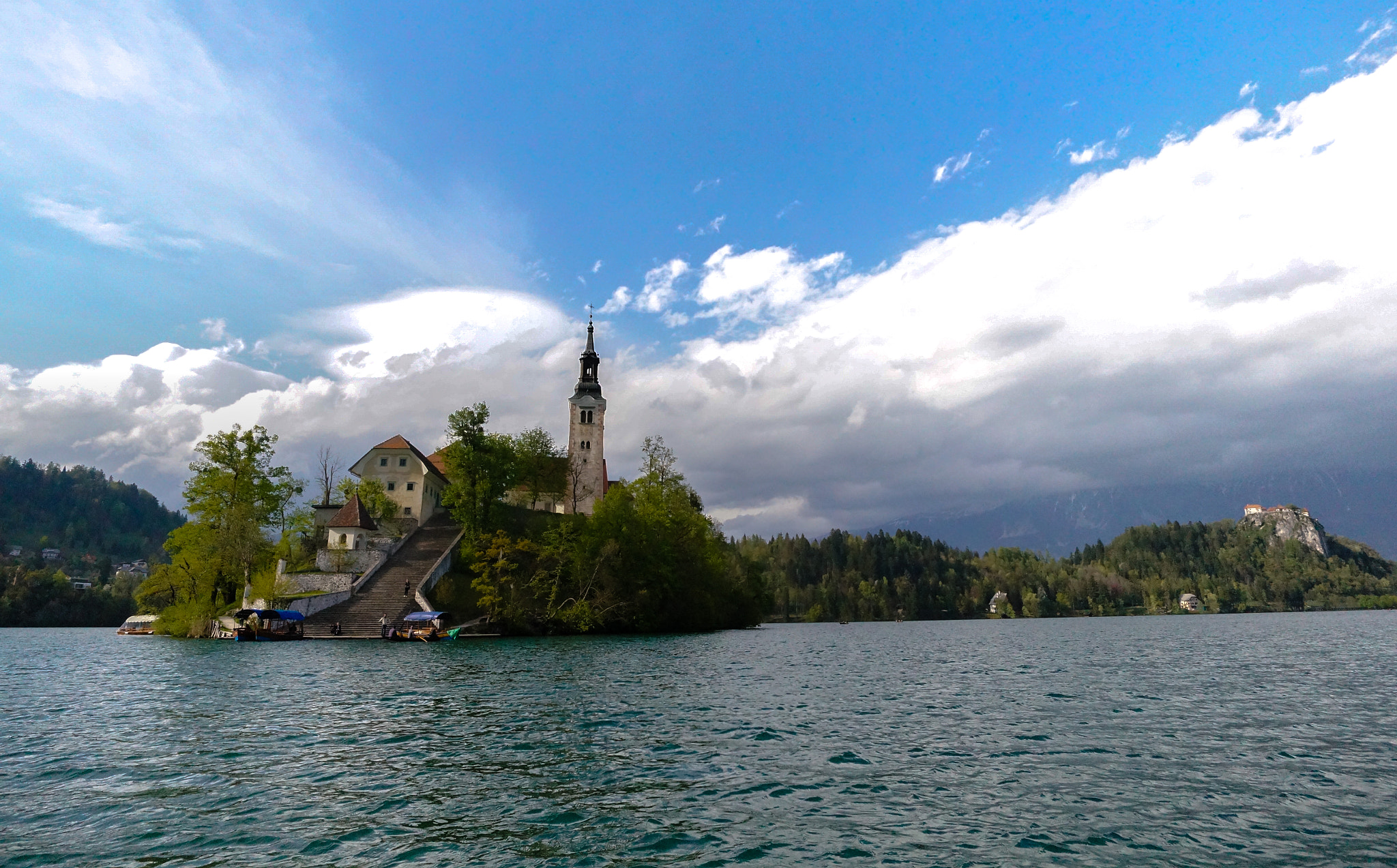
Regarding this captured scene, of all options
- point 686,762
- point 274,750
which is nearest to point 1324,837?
point 686,762

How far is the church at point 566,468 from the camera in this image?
96.7 metres

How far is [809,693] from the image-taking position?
32.0 metres

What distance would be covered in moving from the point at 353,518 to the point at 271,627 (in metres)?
19.0

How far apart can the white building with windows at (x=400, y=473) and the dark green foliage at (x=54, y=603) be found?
83.3 meters

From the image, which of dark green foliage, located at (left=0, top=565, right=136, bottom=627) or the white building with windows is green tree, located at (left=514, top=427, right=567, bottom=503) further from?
dark green foliage, located at (left=0, top=565, right=136, bottom=627)

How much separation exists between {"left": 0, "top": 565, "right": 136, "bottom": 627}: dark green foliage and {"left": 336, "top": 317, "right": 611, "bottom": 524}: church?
83.8 meters

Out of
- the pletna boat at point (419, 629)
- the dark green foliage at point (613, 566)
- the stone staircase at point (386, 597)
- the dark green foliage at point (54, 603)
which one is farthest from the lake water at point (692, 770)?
the dark green foliage at point (54, 603)

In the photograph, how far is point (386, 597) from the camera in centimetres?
7100

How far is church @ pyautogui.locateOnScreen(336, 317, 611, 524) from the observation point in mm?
96688

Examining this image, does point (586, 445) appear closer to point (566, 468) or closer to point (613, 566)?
point (566, 468)

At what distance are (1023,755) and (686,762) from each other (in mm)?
8369

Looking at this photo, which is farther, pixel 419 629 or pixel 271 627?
pixel 271 627

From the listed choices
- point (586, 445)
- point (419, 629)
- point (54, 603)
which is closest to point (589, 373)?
point (586, 445)

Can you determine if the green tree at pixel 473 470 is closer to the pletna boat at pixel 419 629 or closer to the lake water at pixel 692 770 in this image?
the pletna boat at pixel 419 629
